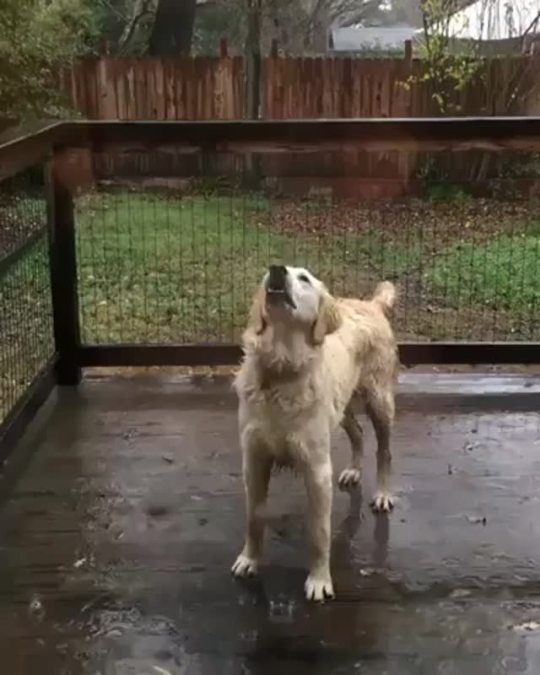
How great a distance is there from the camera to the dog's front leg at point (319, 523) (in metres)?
2.70

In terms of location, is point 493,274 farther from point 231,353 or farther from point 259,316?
point 259,316

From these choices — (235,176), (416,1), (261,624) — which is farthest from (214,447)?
(416,1)

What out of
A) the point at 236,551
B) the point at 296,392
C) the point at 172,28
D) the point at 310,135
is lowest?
the point at 236,551

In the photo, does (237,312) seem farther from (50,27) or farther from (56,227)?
(50,27)

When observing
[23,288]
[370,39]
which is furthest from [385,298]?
[370,39]

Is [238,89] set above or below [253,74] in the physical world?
below

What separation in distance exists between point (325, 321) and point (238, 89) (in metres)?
6.80

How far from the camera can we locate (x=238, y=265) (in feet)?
16.1

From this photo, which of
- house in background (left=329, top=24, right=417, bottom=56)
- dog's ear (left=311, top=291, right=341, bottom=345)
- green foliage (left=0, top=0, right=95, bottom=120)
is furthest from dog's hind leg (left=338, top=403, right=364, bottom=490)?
house in background (left=329, top=24, right=417, bottom=56)

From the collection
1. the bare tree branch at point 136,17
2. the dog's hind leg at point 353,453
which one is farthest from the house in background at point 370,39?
the dog's hind leg at point 353,453

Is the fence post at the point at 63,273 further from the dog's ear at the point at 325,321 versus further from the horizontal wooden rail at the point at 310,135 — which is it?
the dog's ear at the point at 325,321

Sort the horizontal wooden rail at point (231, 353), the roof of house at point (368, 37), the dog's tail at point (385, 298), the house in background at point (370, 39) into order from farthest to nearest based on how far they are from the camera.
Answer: the roof of house at point (368, 37) → the house in background at point (370, 39) → the horizontal wooden rail at point (231, 353) → the dog's tail at point (385, 298)

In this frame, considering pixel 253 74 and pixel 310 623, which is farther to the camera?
pixel 253 74

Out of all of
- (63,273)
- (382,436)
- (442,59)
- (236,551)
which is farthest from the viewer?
(442,59)
